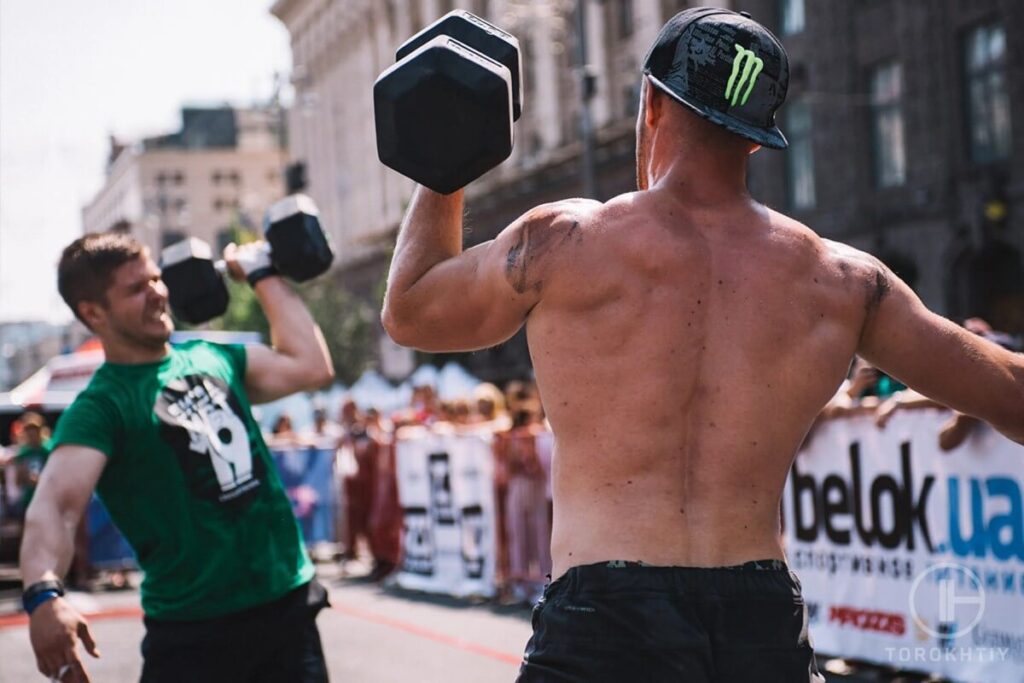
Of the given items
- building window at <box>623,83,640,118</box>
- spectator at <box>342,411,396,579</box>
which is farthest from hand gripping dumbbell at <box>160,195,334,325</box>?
building window at <box>623,83,640,118</box>

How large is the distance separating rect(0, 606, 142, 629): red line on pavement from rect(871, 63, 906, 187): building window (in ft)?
51.3

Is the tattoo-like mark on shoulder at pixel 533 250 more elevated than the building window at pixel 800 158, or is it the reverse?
the building window at pixel 800 158

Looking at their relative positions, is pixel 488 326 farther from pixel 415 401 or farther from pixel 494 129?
pixel 415 401

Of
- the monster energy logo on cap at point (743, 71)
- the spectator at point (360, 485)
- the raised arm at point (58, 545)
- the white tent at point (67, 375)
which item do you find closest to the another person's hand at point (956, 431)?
the raised arm at point (58, 545)

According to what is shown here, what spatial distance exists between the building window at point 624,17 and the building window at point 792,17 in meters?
6.99

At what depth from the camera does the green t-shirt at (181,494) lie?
13.1 feet

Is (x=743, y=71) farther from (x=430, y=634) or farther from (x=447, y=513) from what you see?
(x=447, y=513)

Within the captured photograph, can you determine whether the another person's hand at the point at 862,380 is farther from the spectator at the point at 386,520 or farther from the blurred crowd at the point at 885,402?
the spectator at the point at 386,520

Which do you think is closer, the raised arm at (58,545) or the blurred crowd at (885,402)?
the raised arm at (58,545)

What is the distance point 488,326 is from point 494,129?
0.37 m

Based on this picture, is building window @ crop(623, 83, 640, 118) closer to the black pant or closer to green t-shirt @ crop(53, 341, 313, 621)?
green t-shirt @ crop(53, 341, 313, 621)

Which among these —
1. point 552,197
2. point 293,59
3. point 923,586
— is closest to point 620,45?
point 552,197

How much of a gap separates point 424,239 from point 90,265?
6.54ft

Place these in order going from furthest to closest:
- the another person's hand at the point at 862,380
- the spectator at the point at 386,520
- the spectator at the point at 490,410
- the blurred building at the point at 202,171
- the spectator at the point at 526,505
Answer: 1. the blurred building at the point at 202,171
2. the spectator at the point at 386,520
3. the spectator at the point at 490,410
4. the spectator at the point at 526,505
5. the another person's hand at the point at 862,380
